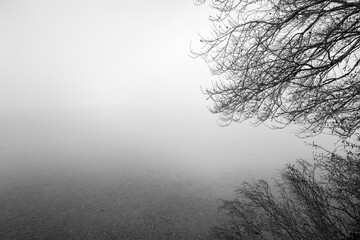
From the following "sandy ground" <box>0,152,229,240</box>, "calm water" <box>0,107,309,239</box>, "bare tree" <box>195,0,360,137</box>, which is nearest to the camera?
"bare tree" <box>195,0,360,137</box>

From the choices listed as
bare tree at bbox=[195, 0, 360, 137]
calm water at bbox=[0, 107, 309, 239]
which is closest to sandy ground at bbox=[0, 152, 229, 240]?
calm water at bbox=[0, 107, 309, 239]

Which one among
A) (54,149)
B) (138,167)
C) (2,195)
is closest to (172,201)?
(138,167)

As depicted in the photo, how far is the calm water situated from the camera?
18.8 meters

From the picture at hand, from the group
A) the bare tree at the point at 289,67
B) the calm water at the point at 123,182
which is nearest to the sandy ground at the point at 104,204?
A: the calm water at the point at 123,182

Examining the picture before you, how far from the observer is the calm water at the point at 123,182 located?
61.7 ft

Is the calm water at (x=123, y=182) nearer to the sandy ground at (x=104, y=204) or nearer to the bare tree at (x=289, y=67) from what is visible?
the sandy ground at (x=104, y=204)

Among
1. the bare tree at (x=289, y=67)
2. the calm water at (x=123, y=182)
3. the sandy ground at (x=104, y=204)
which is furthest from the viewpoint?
the calm water at (x=123, y=182)

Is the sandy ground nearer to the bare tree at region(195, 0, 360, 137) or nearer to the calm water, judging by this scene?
the calm water

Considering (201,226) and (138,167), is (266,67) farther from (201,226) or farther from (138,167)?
(138,167)

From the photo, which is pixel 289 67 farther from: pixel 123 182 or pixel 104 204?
pixel 123 182

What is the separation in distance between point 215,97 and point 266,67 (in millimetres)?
1277

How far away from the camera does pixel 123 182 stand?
28516 millimetres

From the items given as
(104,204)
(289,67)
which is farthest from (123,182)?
(289,67)

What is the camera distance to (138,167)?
35.1m
